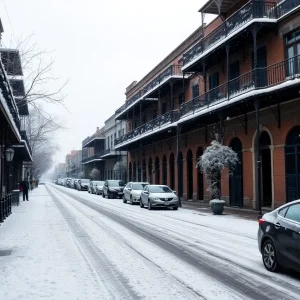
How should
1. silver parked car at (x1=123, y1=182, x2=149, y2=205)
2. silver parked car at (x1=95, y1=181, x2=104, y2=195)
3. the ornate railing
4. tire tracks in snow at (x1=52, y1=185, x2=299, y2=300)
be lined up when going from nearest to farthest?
tire tracks in snow at (x1=52, y1=185, x2=299, y2=300) → the ornate railing → silver parked car at (x1=123, y1=182, x2=149, y2=205) → silver parked car at (x1=95, y1=181, x2=104, y2=195)

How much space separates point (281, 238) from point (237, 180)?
17.7 m

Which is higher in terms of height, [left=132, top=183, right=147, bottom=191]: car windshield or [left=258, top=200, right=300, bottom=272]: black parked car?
[left=132, top=183, right=147, bottom=191]: car windshield

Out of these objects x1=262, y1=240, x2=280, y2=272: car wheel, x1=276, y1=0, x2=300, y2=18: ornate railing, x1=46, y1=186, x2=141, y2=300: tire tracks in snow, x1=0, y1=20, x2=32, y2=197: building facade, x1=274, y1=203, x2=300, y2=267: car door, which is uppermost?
x1=276, y1=0, x2=300, y2=18: ornate railing

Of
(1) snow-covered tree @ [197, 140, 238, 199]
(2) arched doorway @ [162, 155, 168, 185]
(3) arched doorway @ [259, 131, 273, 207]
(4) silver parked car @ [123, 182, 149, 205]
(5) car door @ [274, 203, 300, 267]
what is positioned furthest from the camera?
(2) arched doorway @ [162, 155, 168, 185]

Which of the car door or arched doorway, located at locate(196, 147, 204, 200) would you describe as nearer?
the car door

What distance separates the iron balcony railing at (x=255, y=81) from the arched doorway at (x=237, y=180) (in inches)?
112

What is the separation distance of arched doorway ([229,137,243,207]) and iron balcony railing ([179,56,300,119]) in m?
2.85

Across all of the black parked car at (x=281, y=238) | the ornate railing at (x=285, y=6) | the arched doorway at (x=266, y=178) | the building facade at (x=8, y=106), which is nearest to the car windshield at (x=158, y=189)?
the arched doorway at (x=266, y=178)

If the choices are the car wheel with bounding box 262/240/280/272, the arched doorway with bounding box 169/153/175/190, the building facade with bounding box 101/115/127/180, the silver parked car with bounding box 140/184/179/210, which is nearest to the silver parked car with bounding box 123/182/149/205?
the silver parked car with bounding box 140/184/179/210

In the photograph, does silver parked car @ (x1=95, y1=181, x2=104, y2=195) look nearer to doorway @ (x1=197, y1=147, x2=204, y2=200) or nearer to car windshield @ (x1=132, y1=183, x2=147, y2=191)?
car windshield @ (x1=132, y1=183, x2=147, y2=191)

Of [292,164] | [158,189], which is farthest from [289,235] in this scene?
[158,189]

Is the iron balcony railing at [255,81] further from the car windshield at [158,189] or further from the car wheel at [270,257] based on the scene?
the car wheel at [270,257]

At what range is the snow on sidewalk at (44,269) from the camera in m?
6.22

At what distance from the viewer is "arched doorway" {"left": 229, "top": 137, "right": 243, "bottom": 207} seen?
24.2 meters
